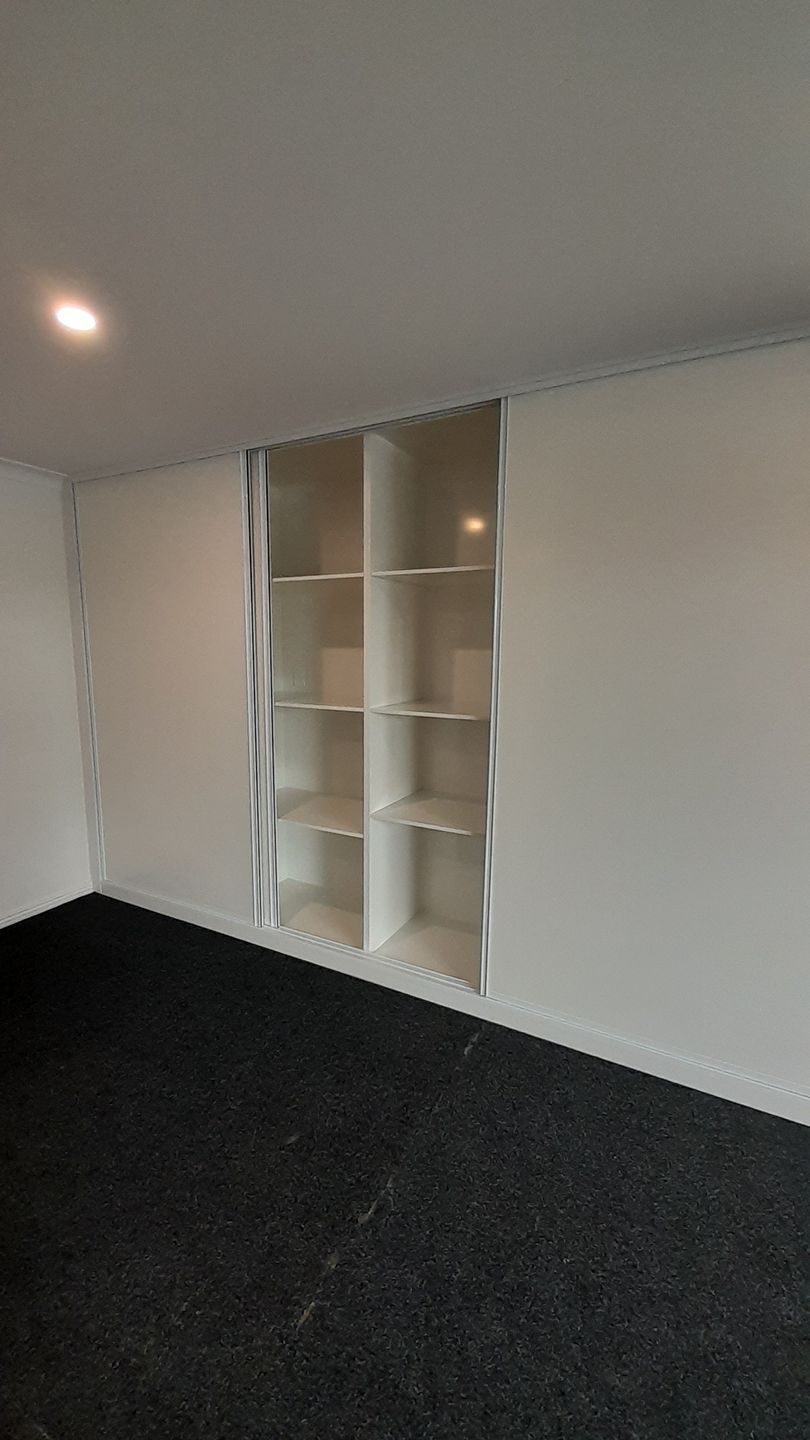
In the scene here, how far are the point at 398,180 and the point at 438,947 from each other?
257 cm

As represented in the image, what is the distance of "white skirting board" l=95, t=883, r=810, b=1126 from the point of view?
188 cm

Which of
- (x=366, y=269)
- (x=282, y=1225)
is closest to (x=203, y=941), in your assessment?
(x=282, y=1225)

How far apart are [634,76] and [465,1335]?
234 centimetres

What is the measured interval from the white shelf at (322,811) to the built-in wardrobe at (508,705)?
19mm

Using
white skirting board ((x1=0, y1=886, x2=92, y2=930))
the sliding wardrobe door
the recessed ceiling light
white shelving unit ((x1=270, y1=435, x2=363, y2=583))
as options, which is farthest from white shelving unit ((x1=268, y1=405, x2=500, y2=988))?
white skirting board ((x1=0, y1=886, x2=92, y2=930))

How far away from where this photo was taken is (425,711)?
2514 mm

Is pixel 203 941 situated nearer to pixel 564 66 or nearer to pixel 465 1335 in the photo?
pixel 465 1335

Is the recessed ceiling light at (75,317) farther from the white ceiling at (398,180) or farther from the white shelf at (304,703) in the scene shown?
the white shelf at (304,703)

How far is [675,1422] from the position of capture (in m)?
1.13

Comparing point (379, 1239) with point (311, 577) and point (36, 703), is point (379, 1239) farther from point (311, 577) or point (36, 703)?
point (36, 703)

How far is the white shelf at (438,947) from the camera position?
8.18ft

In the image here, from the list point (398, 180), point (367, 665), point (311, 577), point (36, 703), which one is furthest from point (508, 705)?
point (36, 703)

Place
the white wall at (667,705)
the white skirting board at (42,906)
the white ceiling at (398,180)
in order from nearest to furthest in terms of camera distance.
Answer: the white ceiling at (398,180)
the white wall at (667,705)
the white skirting board at (42,906)

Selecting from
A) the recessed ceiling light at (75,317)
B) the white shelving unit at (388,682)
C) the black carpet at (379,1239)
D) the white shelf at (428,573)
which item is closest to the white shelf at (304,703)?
the white shelving unit at (388,682)
